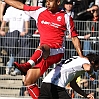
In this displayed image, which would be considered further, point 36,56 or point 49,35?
point 49,35

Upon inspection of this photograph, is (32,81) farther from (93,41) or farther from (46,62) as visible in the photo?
(93,41)

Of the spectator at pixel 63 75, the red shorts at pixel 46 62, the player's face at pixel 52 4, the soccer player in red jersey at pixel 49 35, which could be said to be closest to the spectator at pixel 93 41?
the soccer player in red jersey at pixel 49 35

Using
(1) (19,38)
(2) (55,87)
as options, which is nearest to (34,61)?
(2) (55,87)

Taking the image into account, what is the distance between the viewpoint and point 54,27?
33.1 feet

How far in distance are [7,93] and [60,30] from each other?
3.50 metres

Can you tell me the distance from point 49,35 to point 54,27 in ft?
0.56

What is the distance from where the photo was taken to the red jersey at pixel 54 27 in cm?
1007

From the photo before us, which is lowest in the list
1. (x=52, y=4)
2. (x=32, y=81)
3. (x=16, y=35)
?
(x=32, y=81)

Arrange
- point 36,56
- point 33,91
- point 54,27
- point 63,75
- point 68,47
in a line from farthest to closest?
point 68,47 → point 54,27 → point 33,91 → point 36,56 → point 63,75

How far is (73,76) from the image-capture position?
9.52m

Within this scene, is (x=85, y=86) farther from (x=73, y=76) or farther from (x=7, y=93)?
(x=73, y=76)

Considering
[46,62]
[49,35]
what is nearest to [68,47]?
[49,35]

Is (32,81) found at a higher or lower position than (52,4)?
lower

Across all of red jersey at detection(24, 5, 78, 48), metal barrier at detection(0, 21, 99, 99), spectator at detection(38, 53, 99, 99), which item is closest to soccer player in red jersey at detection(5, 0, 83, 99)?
red jersey at detection(24, 5, 78, 48)
